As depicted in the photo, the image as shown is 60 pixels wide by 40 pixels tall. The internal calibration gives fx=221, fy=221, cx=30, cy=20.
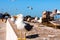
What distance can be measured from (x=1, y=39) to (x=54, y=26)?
2759 mm

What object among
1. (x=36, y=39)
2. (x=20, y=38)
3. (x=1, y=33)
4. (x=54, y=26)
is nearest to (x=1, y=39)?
(x=1, y=33)

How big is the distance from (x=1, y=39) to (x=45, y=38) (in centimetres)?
441

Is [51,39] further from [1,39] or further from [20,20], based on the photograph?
[1,39]

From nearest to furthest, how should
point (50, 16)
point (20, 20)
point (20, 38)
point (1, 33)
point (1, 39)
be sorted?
point (20, 38), point (20, 20), point (1, 39), point (1, 33), point (50, 16)

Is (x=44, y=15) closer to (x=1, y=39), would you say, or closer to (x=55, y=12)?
(x=55, y=12)

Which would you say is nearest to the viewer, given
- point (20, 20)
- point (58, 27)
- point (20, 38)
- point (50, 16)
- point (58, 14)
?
point (20, 38)

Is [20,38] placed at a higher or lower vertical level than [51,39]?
higher

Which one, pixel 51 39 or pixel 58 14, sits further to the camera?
pixel 58 14

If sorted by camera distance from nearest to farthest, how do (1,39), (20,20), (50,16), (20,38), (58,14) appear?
1. (20,38)
2. (20,20)
3. (1,39)
4. (58,14)
5. (50,16)

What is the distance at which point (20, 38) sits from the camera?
354 centimetres

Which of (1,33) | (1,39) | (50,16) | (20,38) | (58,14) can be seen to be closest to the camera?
(20,38)

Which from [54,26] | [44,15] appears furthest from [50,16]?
[54,26]

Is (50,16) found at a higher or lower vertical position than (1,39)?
higher

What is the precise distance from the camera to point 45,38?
7.07 metres
